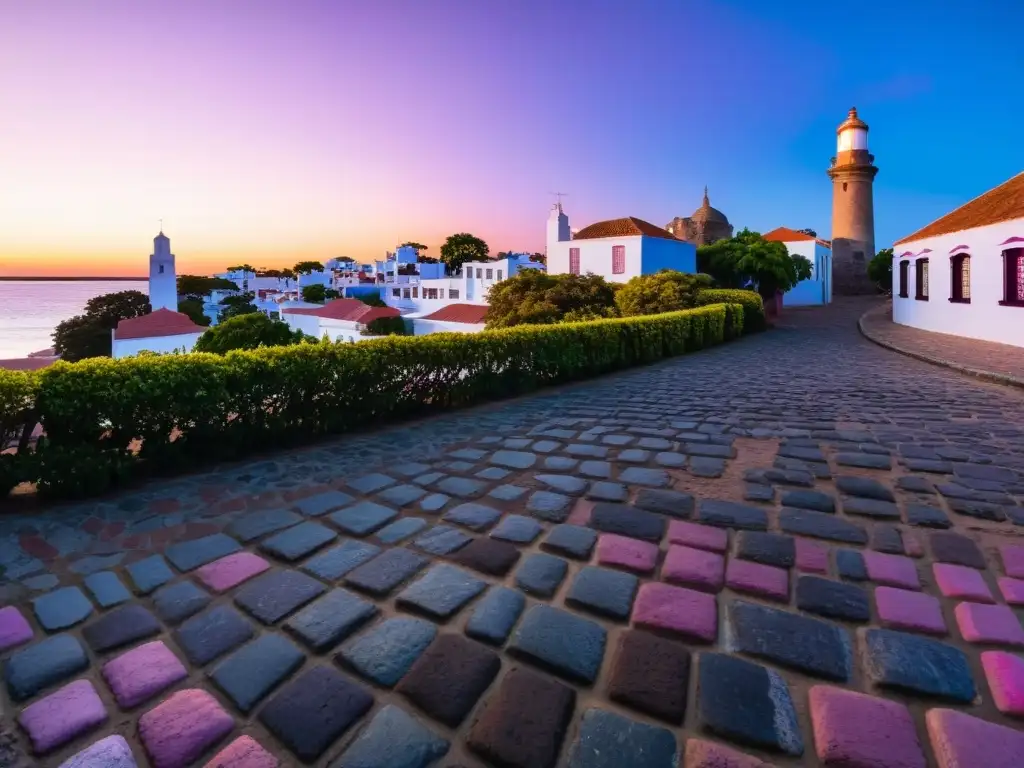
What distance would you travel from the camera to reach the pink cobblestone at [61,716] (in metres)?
1.99

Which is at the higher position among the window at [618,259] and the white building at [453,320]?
the window at [618,259]

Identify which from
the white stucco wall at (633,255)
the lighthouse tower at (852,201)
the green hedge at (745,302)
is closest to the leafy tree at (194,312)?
the white stucco wall at (633,255)

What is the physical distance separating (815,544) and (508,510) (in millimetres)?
1800

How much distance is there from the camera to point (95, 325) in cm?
4856

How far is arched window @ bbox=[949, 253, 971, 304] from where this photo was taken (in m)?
16.4

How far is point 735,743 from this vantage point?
1.90 metres

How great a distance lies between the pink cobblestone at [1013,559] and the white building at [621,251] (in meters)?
30.6

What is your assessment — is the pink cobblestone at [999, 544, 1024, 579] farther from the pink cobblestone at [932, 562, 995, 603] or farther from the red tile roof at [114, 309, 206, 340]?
the red tile roof at [114, 309, 206, 340]

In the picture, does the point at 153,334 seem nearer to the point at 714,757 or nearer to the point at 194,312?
the point at 194,312

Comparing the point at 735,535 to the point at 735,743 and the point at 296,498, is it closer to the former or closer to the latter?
the point at 735,743

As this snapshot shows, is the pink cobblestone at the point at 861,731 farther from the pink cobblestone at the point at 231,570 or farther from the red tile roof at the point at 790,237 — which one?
the red tile roof at the point at 790,237

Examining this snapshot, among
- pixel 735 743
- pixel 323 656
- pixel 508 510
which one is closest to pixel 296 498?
Result: pixel 508 510

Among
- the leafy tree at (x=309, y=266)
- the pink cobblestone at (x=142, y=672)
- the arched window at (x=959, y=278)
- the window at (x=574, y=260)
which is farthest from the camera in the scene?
the leafy tree at (x=309, y=266)

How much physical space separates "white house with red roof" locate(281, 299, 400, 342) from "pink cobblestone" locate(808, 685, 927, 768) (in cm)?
4653
